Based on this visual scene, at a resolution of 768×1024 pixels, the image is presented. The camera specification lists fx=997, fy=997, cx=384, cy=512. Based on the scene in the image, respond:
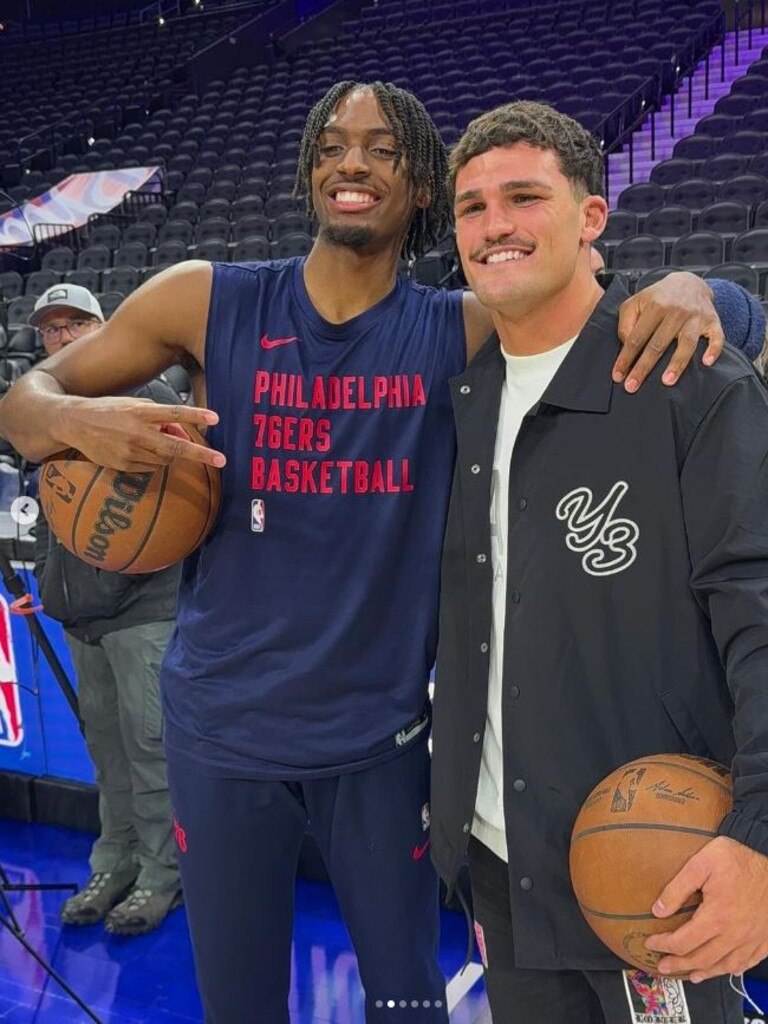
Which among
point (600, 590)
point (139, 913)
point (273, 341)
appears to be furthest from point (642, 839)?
point (139, 913)

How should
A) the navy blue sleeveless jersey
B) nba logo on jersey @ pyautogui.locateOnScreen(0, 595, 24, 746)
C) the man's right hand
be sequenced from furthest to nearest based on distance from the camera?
nba logo on jersey @ pyautogui.locateOnScreen(0, 595, 24, 746) → the navy blue sleeveless jersey → the man's right hand

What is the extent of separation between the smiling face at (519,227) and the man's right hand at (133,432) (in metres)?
0.40

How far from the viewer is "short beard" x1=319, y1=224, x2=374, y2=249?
4.86 ft

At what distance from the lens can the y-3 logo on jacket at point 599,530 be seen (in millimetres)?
1171

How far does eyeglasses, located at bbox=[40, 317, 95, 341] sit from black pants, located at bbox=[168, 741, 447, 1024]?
1.89 m

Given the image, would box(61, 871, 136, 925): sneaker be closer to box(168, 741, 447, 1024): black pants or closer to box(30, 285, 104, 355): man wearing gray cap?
box(168, 741, 447, 1024): black pants

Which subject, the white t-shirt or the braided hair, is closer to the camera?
the white t-shirt

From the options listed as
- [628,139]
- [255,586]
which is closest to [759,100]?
[628,139]

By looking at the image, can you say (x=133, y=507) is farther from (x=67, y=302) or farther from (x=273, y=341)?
(x=67, y=302)

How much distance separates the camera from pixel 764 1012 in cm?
225

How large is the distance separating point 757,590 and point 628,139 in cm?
1010

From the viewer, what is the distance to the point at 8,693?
3348 millimetres

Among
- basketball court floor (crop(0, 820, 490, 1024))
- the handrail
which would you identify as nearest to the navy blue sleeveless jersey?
basketball court floor (crop(0, 820, 490, 1024))

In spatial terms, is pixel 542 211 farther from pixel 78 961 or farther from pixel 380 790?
pixel 78 961
